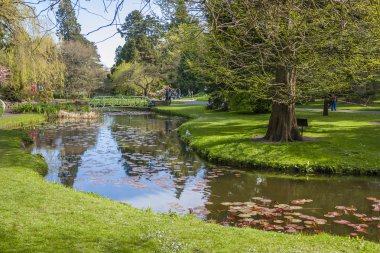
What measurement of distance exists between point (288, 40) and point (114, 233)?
4.11 m

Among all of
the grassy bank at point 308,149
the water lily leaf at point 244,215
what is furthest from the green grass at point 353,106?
the water lily leaf at point 244,215

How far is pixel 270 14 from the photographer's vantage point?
14.2ft

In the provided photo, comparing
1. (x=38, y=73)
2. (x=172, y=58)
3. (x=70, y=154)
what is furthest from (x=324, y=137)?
(x=172, y=58)

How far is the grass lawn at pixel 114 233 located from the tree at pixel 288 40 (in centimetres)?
288

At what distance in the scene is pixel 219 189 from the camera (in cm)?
1238

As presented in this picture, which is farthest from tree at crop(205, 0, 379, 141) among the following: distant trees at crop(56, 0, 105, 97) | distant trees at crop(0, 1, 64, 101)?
distant trees at crop(56, 0, 105, 97)

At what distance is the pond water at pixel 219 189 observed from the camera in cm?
942

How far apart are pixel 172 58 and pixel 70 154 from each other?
4675 cm

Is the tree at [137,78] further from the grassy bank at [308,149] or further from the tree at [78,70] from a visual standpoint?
the grassy bank at [308,149]

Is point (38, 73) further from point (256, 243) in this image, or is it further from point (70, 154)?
point (256, 243)

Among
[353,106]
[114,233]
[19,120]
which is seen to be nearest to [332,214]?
[114,233]

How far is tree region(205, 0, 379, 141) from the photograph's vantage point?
4402 mm

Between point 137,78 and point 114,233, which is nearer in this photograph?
point 114,233

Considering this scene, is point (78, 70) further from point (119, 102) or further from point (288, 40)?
point (288, 40)
